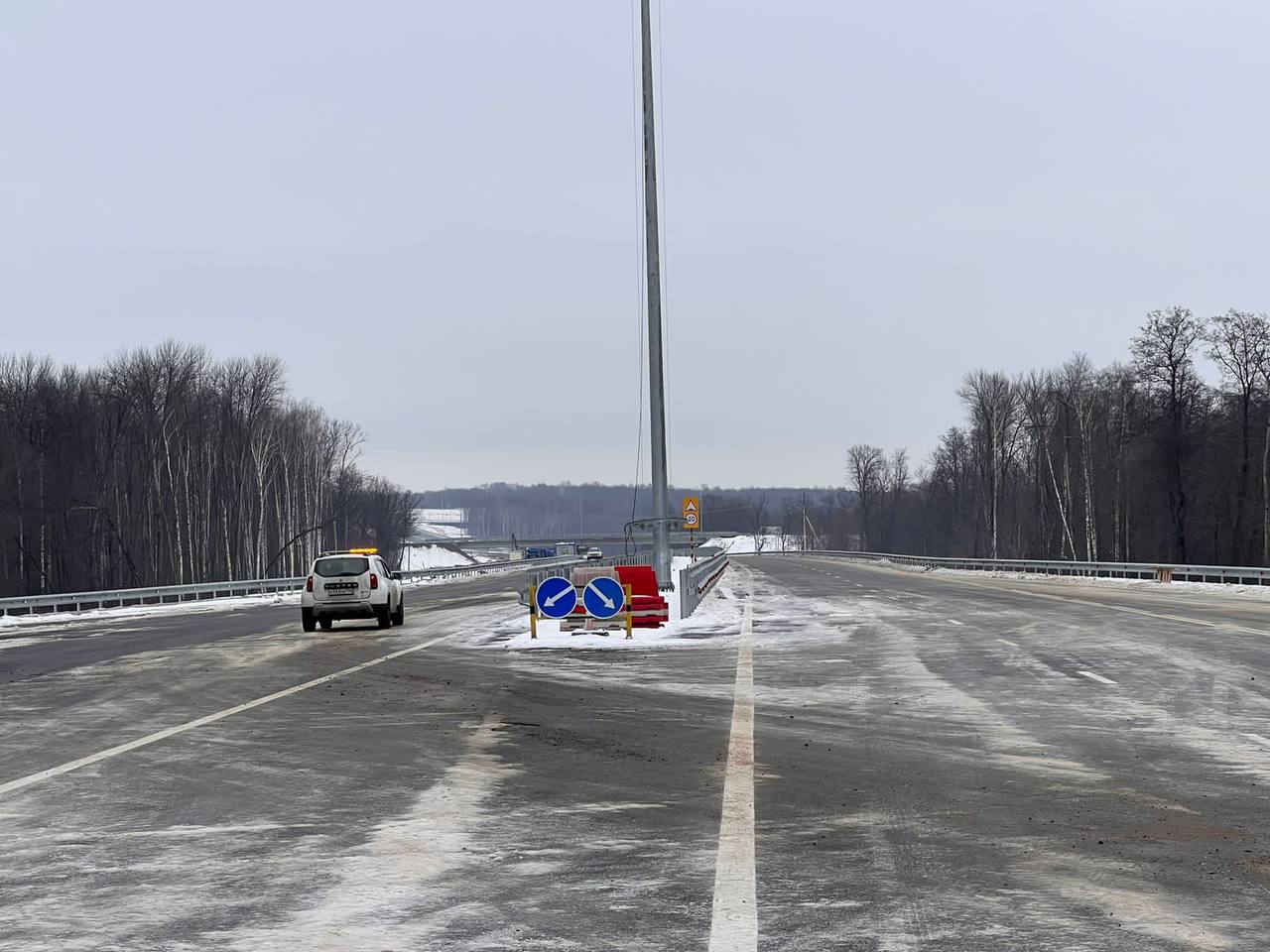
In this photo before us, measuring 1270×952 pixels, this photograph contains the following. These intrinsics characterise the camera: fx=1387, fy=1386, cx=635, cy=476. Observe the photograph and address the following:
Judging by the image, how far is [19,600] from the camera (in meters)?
43.8

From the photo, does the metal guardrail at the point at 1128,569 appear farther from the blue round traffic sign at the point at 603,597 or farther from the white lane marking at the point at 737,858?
the white lane marking at the point at 737,858

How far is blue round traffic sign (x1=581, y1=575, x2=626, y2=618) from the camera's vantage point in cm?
2558

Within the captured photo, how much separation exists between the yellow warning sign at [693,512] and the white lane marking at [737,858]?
2015 cm

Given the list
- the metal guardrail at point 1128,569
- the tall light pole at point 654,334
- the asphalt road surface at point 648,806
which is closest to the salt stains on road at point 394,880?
the asphalt road surface at point 648,806

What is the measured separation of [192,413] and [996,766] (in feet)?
328

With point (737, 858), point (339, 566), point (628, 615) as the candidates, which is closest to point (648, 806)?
point (737, 858)

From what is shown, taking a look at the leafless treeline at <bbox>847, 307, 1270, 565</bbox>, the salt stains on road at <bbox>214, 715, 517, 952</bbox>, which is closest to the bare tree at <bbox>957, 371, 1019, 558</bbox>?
the leafless treeline at <bbox>847, 307, 1270, 565</bbox>

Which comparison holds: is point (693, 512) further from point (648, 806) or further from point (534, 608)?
point (648, 806)

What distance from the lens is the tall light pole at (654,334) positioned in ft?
99.1

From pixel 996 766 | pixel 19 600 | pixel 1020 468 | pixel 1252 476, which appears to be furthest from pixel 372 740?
pixel 1020 468

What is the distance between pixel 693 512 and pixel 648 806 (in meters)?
25.4

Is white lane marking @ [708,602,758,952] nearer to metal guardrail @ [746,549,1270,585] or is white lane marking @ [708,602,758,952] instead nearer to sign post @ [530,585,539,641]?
sign post @ [530,585,539,641]

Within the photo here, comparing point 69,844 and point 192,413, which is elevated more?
point 192,413

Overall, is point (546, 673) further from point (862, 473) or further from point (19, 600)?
point (862, 473)
